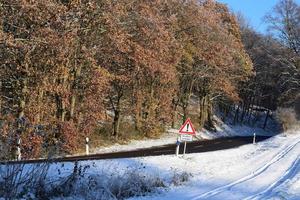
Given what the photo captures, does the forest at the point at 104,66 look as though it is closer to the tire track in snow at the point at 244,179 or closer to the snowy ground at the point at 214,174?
the snowy ground at the point at 214,174

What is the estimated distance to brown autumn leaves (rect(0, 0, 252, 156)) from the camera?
71.0ft

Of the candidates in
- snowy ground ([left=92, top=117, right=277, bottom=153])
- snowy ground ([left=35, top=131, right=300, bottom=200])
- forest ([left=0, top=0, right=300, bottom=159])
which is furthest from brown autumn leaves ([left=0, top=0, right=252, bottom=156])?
snowy ground ([left=35, top=131, right=300, bottom=200])

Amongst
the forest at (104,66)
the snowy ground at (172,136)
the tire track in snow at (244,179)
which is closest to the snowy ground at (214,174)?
the tire track in snow at (244,179)

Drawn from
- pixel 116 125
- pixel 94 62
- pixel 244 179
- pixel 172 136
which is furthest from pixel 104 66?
pixel 244 179

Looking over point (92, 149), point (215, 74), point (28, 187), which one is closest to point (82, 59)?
point (92, 149)

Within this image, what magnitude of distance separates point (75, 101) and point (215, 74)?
25.4 meters

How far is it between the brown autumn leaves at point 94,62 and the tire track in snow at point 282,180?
5.42 metres

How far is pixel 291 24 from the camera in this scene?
73.3 m

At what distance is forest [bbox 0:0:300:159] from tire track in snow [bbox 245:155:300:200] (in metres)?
5.29

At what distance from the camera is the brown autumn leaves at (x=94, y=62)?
21641 mm

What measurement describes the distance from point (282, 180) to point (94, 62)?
15.6 m

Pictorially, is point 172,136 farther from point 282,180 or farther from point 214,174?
point 282,180

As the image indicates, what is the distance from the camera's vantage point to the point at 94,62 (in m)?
29.7

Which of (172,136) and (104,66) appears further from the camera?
(172,136)
